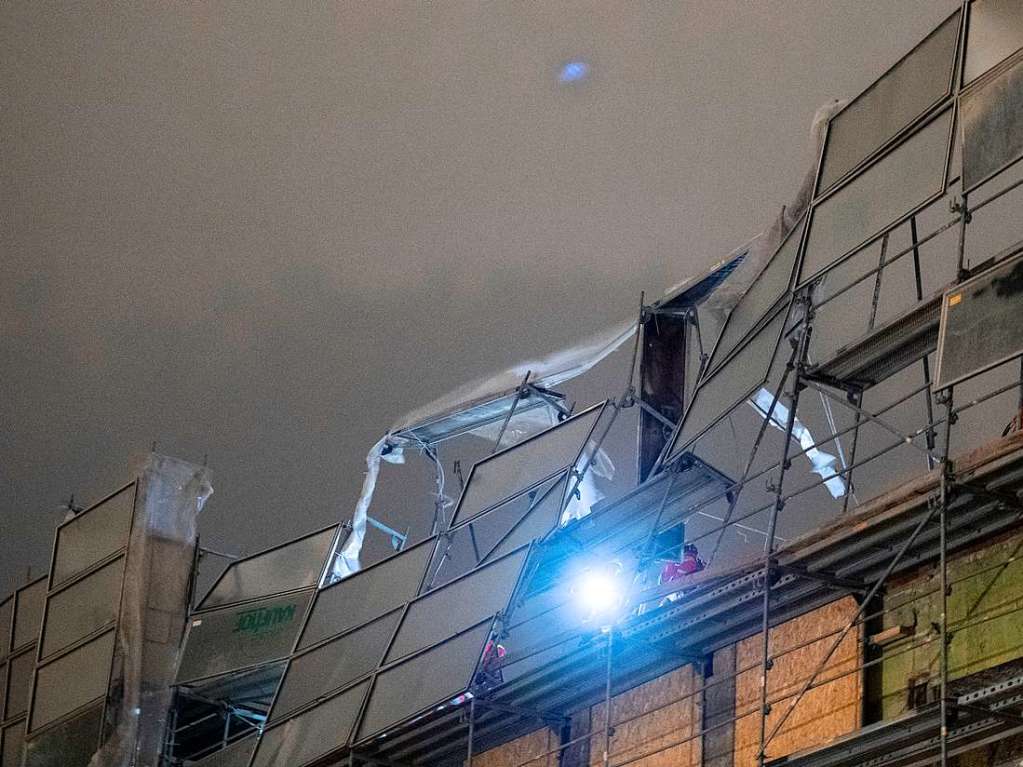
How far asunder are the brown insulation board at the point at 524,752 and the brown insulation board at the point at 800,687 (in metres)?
2.67

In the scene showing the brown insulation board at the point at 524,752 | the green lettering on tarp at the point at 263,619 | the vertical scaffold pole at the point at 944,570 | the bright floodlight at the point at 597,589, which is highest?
the green lettering on tarp at the point at 263,619

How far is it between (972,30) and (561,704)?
699 centimetres

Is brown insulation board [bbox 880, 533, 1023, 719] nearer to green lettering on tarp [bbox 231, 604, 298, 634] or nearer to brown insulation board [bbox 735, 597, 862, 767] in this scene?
brown insulation board [bbox 735, 597, 862, 767]

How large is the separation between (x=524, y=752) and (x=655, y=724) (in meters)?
2.09

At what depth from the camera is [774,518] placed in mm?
12625

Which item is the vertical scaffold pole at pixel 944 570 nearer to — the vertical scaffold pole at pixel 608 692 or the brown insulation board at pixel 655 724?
the vertical scaffold pole at pixel 608 692

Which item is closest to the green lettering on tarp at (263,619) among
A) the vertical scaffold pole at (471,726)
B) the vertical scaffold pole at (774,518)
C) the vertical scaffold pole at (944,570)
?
the vertical scaffold pole at (471,726)

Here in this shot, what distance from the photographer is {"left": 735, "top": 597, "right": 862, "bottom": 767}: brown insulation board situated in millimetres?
12492

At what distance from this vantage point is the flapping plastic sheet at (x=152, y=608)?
21.0 metres

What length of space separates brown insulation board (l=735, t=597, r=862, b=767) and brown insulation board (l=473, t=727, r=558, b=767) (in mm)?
2669

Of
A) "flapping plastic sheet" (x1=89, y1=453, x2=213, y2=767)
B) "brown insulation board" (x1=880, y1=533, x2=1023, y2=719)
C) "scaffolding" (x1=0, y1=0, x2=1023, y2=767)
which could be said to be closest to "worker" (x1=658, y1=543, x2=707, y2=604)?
"scaffolding" (x1=0, y1=0, x2=1023, y2=767)

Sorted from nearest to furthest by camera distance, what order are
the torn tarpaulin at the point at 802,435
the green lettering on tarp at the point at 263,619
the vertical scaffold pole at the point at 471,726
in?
the vertical scaffold pole at the point at 471,726 → the torn tarpaulin at the point at 802,435 → the green lettering on tarp at the point at 263,619

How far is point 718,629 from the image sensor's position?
13672 millimetres

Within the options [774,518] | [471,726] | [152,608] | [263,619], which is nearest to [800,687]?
[774,518]
